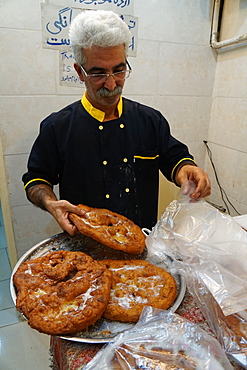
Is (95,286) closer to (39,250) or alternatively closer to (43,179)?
(39,250)

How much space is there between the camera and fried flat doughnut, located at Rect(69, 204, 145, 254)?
99 centimetres

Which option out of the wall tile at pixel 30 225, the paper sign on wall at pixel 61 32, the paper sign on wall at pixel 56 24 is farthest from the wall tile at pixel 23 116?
the wall tile at pixel 30 225

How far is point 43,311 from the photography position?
0.73 meters

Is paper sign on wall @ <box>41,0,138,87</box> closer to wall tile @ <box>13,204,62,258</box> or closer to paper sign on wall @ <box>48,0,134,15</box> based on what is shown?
paper sign on wall @ <box>48,0,134,15</box>

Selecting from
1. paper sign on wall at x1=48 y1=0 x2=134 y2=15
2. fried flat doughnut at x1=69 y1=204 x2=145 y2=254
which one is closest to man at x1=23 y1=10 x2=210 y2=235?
fried flat doughnut at x1=69 y1=204 x2=145 y2=254

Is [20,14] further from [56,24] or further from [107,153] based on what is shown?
[107,153]

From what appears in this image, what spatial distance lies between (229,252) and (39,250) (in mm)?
696

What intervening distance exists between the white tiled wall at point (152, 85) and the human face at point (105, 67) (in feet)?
2.01

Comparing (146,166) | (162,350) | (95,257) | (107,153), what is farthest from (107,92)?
(162,350)

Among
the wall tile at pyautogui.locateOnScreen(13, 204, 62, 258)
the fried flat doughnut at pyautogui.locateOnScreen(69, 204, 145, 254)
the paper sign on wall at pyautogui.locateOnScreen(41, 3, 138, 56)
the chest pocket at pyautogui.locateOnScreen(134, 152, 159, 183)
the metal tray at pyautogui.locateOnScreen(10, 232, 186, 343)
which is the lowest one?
the wall tile at pyautogui.locateOnScreen(13, 204, 62, 258)

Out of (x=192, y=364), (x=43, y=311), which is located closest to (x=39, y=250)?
(x=43, y=311)

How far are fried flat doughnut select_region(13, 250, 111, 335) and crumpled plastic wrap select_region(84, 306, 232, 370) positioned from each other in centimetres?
11

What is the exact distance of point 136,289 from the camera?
84cm

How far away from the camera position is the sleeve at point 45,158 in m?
1.50
